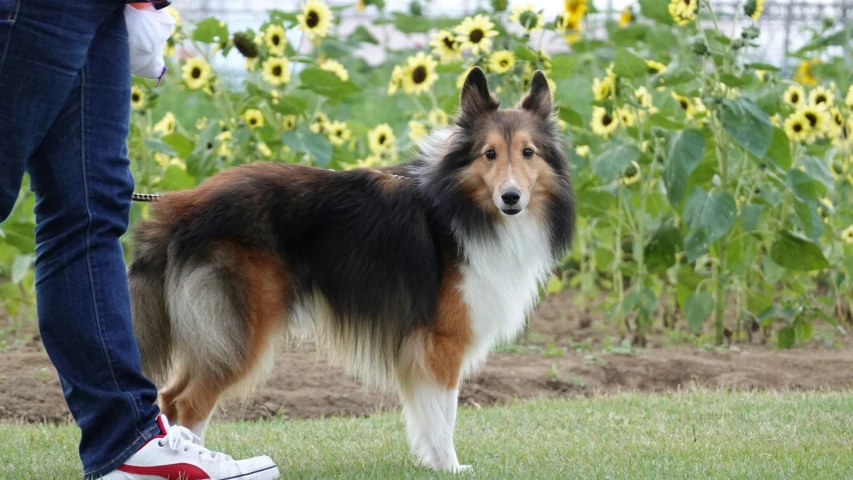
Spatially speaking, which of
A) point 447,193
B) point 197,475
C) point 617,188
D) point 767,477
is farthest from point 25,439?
point 617,188

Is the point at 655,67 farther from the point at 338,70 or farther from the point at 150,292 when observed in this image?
the point at 150,292

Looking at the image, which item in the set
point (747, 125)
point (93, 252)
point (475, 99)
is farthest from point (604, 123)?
point (93, 252)

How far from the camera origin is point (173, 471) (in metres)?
3.11

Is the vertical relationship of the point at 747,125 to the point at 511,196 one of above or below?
above

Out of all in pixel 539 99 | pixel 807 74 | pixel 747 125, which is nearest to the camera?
pixel 539 99

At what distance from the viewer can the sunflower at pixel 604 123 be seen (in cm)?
625

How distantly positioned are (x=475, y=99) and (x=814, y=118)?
9.24 feet

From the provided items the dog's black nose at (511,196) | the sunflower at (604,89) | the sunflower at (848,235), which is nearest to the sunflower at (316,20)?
the sunflower at (604,89)

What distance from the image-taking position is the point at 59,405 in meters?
4.94

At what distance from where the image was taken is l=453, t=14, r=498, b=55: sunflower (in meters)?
5.79

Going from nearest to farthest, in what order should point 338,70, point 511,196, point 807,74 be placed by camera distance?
point 511,196 → point 338,70 → point 807,74

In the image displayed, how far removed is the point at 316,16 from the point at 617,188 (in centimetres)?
215

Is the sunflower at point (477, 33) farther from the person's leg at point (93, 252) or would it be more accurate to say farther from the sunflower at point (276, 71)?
the person's leg at point (93, 252)

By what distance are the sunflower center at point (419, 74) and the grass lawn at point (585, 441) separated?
2.26m
